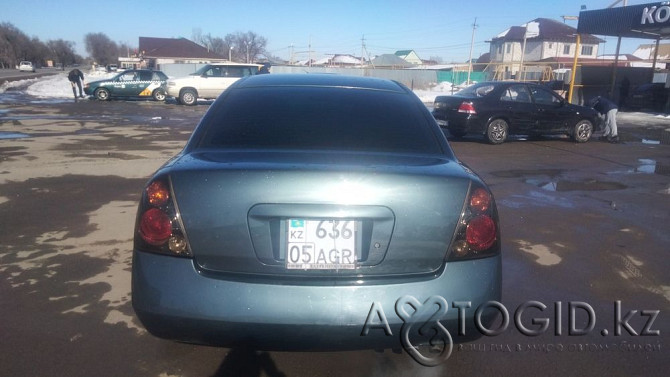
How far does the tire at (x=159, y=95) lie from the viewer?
23.2 metres

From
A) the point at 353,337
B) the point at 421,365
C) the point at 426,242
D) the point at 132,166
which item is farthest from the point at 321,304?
the point at 132,166

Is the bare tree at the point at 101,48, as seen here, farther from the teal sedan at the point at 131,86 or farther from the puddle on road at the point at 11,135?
the puddle on road at the point at 11,135

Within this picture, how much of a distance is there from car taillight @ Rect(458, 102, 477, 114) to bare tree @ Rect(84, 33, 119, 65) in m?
120

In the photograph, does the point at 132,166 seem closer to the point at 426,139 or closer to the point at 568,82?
the point at 426,139

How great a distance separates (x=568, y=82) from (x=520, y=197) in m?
19.0

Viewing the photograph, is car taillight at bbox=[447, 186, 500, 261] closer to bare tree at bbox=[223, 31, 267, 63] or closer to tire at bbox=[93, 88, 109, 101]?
tire at bbox=[93, 88, 109, 101]

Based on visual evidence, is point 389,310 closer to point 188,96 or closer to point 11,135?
point 11,135

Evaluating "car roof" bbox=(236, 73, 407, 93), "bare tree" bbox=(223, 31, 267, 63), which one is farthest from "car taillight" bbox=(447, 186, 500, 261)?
"bare tree" bbox=(223, 31, 267, 63)

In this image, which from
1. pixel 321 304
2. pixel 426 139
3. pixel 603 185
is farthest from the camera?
pixel 603 185

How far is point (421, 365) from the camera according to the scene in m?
2.59

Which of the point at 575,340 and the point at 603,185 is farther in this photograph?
the point at 603,185

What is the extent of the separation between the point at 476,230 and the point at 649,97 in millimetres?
25157

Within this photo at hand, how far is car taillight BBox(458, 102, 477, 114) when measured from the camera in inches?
448

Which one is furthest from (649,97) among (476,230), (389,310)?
(389,310)
